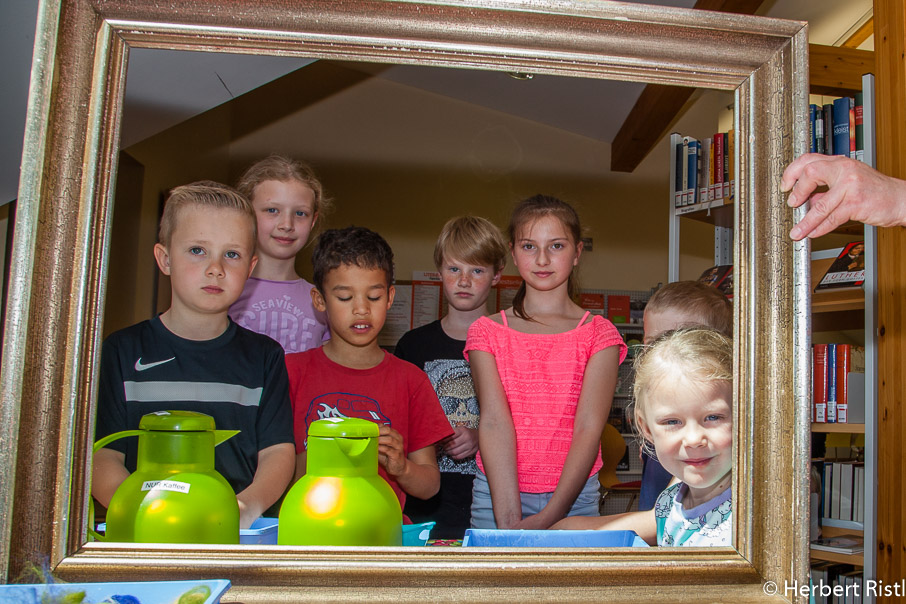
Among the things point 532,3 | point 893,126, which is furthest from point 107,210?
point 893,126

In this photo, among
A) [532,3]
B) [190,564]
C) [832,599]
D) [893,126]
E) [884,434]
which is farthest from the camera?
[832,599]

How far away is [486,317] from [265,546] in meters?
0.39

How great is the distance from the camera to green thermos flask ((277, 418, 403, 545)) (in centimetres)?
73

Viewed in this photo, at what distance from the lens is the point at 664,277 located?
35.6 inches

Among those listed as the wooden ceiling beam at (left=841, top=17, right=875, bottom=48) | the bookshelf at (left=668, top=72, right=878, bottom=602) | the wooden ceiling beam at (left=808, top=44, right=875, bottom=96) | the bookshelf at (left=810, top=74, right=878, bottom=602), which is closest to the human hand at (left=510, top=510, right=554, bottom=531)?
the bookshelf at (left=668, top=72, right=878, bottom=602)

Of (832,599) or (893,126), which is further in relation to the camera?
(832,599)

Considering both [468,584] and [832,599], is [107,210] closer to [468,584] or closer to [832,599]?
[468,584]

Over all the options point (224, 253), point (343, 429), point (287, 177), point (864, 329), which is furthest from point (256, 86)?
point (864, 329)

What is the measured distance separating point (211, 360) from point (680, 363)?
1.94ft

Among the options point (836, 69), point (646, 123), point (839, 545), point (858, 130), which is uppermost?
point (836, 69)

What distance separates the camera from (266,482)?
2.60 feet

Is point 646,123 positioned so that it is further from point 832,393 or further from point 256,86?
point 832,393

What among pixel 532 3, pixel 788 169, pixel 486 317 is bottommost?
pixel 486 317

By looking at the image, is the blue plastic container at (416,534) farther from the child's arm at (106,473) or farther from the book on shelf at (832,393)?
the book on shelf at (832,393)
